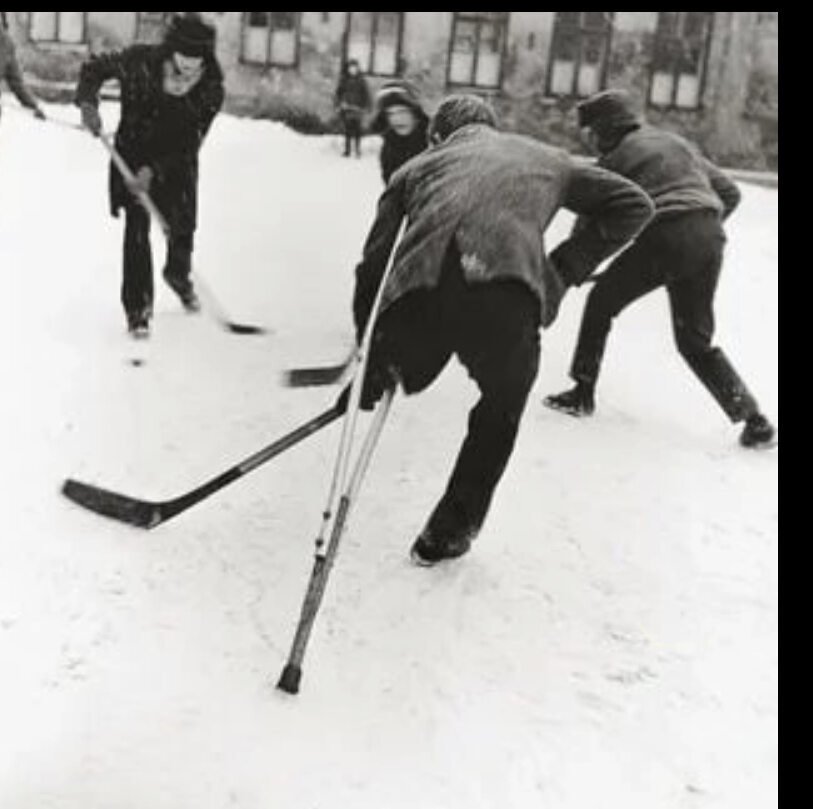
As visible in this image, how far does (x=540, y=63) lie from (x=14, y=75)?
7.18 metres

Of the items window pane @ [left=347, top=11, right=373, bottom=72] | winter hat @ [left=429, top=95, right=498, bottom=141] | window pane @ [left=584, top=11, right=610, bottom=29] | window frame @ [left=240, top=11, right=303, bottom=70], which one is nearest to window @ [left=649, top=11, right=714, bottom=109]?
window pane @ [left=584, top=11, right=610, bottom=29]

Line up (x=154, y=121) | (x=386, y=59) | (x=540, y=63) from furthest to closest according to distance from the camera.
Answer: (x=540, y=63)
(x=386, y=59)
(x=154, y=121)

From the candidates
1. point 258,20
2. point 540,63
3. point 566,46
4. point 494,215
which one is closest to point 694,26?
point 566,46

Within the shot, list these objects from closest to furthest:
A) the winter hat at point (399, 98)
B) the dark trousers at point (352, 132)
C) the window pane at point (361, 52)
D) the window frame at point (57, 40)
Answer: the winter hat at point (399, 98) < the window frame at point (57, 40) < the dark trousers at point (352, 132) < the window pane at point (361, 52)

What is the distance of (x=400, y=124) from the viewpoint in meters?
5.51

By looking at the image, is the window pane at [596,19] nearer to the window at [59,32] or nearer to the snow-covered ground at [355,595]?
the window at [59,32]

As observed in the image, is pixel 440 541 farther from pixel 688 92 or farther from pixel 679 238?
pixel 688 92

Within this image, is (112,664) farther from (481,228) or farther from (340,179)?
(340,179)

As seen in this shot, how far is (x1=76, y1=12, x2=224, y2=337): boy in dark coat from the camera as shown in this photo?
16.4 ft

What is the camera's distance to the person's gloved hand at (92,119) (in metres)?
5.01

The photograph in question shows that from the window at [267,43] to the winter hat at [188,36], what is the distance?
25.0 feet

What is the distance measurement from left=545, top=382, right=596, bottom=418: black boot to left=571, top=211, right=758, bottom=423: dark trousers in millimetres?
417

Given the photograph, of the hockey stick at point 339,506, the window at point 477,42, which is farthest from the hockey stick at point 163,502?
the window at point 477,42

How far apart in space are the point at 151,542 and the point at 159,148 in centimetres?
243
